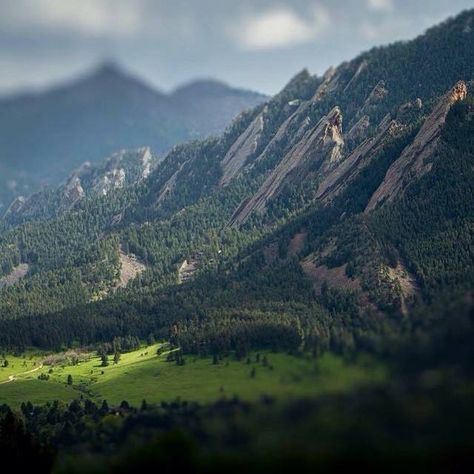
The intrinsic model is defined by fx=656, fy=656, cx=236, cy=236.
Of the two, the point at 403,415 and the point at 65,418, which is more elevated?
the point at 403,415

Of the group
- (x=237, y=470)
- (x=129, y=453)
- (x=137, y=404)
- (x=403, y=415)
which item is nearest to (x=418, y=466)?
(x=403, y=415)

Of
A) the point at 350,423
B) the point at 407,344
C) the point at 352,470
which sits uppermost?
the point at 407,344

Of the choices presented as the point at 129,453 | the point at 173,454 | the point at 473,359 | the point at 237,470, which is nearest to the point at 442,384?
the point at 473,359

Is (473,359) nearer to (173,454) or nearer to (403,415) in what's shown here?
(403,415)

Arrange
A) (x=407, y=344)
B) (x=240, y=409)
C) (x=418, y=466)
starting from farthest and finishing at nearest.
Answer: (x=240, y=409), (x=407, y=344), (x=418, y=466)

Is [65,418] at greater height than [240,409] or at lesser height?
lesser

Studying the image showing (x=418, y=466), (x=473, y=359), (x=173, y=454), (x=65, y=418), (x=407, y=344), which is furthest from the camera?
(x=65, y=418)

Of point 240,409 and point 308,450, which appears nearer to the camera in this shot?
point 308,450

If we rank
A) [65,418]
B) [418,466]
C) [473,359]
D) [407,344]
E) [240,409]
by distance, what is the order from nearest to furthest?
[418,466] → [473,359] → [407,344] → [240,409] → [65,418]

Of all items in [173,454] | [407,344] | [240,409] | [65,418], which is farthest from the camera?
[65,418]

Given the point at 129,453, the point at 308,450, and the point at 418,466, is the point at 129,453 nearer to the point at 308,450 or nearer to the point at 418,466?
the point at 308,450
